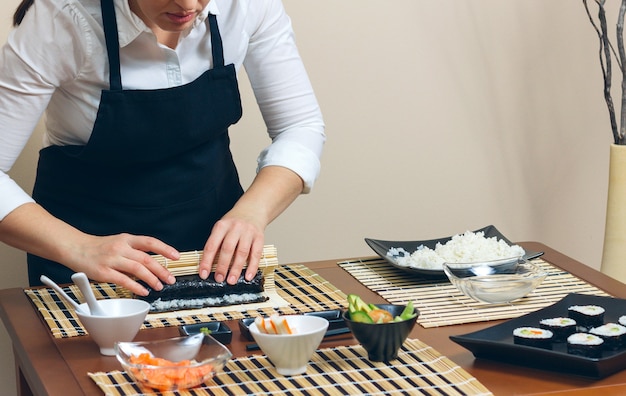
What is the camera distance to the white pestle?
5.34 feet

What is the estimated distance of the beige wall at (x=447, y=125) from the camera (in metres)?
3.34

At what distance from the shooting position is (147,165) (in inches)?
86.4

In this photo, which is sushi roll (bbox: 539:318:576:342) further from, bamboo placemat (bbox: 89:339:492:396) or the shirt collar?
the shirt collar

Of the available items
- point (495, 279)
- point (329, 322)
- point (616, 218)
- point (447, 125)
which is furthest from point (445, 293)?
point (447, 125)

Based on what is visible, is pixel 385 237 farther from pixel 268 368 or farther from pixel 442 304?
pixel 268 368

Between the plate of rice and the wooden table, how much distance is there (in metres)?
0.14

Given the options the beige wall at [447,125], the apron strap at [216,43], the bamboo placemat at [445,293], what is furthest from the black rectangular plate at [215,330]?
the beige wall at [447,125]

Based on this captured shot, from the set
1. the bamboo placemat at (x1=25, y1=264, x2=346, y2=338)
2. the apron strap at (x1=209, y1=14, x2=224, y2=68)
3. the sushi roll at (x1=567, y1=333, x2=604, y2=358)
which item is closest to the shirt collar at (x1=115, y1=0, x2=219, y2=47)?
the apron strap at (x1=209, y1=14, x2=224, y2=68)

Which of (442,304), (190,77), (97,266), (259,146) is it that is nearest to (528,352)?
(442,304)

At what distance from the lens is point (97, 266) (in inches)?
72.2

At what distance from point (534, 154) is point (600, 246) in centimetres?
50

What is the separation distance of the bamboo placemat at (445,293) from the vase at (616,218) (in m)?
1.00

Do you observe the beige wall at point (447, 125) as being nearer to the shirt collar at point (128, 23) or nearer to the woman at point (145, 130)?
the woman at point (145, 130)

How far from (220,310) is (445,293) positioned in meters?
0.47
